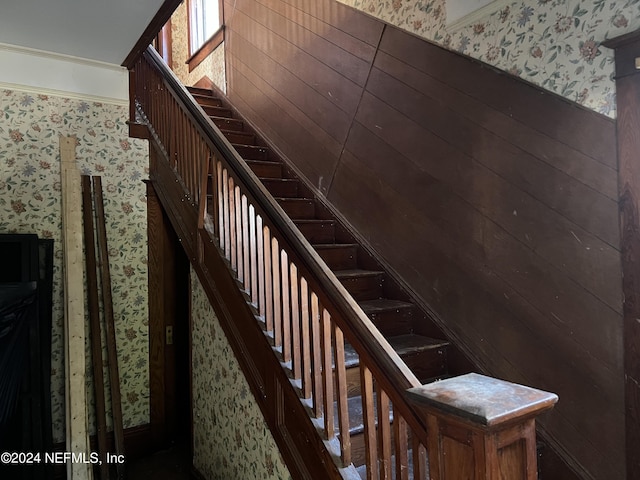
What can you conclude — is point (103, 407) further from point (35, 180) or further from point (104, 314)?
point (35, 180)

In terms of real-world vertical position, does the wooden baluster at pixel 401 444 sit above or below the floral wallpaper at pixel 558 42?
below

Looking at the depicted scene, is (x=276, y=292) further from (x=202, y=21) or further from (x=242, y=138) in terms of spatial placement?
(x=202, y=21)

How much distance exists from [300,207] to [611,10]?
2.04 meters

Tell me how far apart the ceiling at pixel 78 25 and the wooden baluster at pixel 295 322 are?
1506mm

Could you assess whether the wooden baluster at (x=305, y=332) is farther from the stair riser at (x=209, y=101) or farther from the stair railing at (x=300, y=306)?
the stair riser at (x=209, y=101)

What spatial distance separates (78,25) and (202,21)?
3388 millimetres

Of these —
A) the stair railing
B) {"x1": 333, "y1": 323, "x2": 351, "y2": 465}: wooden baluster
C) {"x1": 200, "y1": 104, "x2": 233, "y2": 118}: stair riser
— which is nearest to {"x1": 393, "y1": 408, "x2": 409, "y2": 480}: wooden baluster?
the stair railing

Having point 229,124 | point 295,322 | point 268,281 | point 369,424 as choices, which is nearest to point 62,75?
point 229,124

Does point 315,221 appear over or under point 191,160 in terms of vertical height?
under

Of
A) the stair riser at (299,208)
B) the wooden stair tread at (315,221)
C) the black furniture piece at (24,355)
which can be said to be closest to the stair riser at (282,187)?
the stair riser at (299,208)

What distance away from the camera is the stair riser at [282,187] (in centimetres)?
319

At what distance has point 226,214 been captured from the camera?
7.09 feet

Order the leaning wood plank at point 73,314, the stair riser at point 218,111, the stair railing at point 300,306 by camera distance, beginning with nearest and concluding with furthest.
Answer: the stair railing at point 300,306, the leaning wood plank at point 73,314, the stair riser at point 218,111

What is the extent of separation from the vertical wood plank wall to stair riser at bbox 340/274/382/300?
175mm
